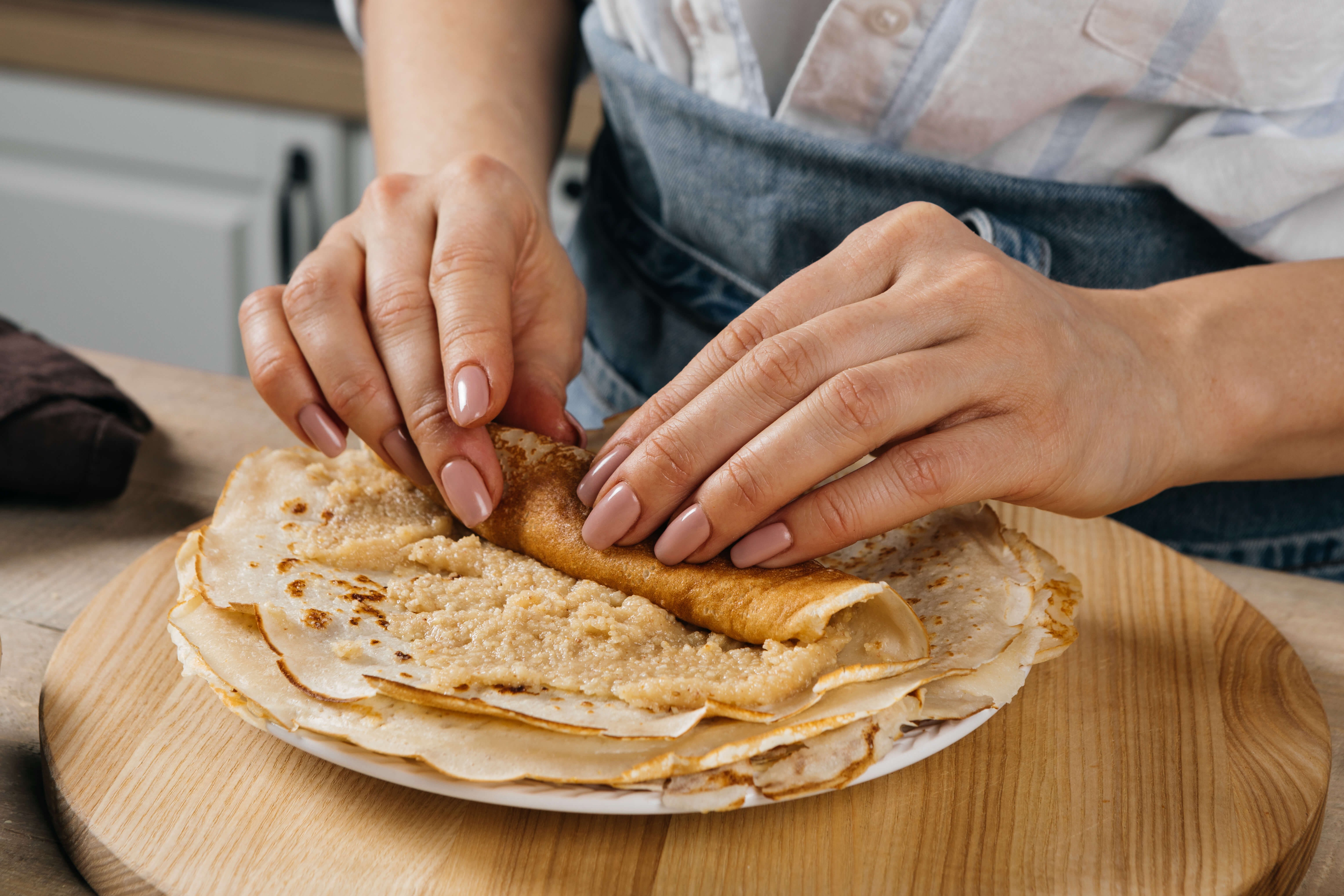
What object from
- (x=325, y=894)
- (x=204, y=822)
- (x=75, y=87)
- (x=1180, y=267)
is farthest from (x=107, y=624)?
(x=75, y=87)

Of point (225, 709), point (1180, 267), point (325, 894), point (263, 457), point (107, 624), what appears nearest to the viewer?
point (325, 894)

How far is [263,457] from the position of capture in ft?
3.64

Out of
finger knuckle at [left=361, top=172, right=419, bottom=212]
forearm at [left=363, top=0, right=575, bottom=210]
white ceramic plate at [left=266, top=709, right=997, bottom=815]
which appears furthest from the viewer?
forearm at [left=363, top=0, right=575, bottom=210]

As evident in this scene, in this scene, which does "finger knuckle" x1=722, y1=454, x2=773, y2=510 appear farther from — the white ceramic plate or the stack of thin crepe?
the white ceramic plate

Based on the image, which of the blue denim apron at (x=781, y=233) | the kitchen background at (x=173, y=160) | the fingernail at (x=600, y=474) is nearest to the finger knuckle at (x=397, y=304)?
the fingernail at (x=600, y=474)

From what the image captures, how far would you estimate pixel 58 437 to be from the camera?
1231mm

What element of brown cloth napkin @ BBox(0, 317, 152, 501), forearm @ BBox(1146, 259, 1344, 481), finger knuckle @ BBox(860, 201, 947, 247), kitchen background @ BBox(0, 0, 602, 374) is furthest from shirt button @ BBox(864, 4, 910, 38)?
kitchen background @ BBox(0, 0, 602, 374)

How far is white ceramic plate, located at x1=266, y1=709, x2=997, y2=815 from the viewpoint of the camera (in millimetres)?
691

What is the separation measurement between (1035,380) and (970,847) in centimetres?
38

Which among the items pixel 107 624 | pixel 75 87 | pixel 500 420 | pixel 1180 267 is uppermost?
pixel 1180 267

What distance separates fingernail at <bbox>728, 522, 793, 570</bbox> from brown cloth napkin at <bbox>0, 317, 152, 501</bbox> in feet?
2.57

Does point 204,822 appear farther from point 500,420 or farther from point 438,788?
point 500,420

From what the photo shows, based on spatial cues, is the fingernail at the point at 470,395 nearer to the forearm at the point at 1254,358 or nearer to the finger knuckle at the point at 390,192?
the finger knuckle at the point at 390,192

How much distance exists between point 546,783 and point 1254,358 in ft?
2.59
